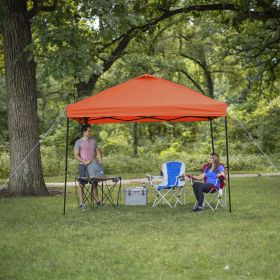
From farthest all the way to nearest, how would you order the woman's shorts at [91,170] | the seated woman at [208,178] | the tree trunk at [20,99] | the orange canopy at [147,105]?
the tree trunk at [20,99] → the woman's shorts at [91,170] → the seated woman at [208,178] → the orange canopy at [147,105]

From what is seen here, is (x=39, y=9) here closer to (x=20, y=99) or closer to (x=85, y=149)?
(x=20, y=99)

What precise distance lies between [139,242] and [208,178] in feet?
10.5

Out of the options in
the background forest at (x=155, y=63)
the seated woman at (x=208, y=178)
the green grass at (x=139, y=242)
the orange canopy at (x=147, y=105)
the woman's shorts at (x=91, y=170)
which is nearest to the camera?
the green grass at (x=139, y=242)

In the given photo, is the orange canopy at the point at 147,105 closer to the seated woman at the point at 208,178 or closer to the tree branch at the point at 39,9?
the seated woman at the point at 208,178

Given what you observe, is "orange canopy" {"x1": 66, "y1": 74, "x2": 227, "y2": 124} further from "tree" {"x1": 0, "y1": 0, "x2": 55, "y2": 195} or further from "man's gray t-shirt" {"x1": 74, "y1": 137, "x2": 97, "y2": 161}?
"tree" {"x1": 0, "y1": 0, "x2": 55, "y2": 195}

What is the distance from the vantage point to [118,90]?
10039 millimetres

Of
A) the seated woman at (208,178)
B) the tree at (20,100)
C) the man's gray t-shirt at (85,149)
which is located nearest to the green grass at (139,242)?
the seated woman at (208,178)

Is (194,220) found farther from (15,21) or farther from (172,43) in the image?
(172,43)

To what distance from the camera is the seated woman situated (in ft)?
31.7

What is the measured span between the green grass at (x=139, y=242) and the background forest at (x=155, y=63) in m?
2.95

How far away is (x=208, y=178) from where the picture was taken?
995cm

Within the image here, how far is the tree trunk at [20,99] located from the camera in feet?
40.8

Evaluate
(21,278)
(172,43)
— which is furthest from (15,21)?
(172,43)

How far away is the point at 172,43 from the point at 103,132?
5542 mm
